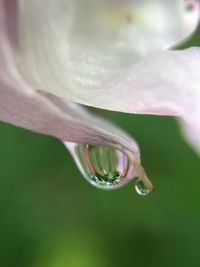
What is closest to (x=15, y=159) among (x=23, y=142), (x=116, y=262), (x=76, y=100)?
(x=23, y=142)

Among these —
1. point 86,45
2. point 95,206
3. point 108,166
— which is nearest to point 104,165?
point 108,166

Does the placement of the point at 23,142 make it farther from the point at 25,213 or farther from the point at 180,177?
the point at 180,177

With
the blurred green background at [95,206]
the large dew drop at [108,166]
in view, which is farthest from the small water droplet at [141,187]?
the blurred green background at [95,206]

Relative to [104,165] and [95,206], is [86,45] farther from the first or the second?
[95,206]

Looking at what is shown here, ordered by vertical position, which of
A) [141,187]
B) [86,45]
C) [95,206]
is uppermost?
[86,45]

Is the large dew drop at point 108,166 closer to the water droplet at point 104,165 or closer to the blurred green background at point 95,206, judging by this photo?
the water droplet at point 104,165

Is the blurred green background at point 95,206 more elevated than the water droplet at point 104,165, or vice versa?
the water droplet at point 104,165
